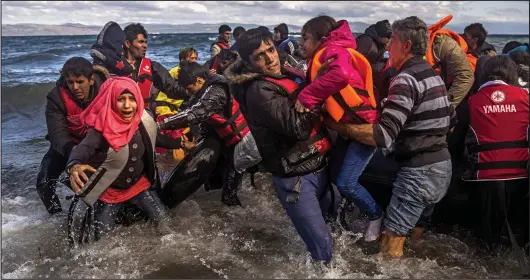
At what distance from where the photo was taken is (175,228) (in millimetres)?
4684

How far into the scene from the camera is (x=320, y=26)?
312 cm

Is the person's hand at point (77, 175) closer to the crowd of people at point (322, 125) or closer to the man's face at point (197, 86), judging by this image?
the crowd of people at point (322, 125)

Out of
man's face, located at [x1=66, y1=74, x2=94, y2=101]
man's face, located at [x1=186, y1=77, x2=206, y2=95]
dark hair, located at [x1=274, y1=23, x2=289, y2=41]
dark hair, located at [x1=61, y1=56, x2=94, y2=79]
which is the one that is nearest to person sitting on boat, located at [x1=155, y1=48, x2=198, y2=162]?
man's face, located at [x1=186, y1=77, x2=206, y2=95]

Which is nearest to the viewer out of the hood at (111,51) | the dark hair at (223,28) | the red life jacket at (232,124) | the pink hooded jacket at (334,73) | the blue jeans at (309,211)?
the pink hooded jacket at (334,73)

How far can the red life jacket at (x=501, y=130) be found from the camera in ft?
11.6

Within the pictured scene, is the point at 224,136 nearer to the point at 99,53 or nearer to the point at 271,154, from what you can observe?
the point at 271,154

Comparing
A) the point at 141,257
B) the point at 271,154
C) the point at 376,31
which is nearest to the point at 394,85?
the point at 271,154

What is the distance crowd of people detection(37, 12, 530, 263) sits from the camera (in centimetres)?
310

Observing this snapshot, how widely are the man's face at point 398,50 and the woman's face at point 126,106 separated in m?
2.06

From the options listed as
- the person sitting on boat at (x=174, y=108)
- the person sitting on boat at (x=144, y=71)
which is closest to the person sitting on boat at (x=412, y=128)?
the person sitting on boat at (x=144, y=71)

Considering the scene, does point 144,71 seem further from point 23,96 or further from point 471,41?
point 23,96

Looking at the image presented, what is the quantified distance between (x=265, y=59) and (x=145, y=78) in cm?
328

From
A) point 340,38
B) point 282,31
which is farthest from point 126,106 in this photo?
point 282,31

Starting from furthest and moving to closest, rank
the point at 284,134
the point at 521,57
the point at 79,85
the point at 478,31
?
the point at 478,31 → the point at 521,57 → the point at 79,85 → the point at 284,134
